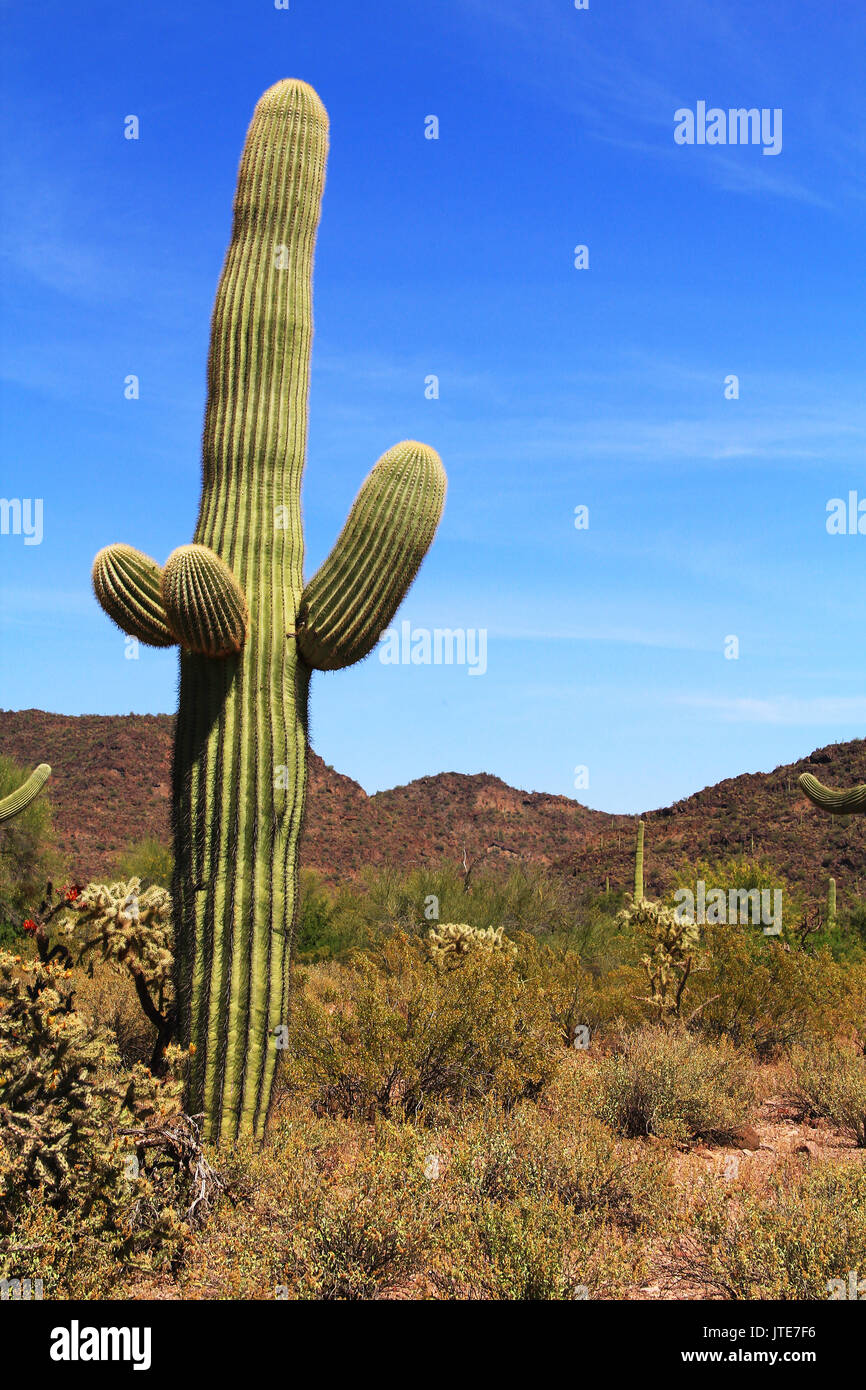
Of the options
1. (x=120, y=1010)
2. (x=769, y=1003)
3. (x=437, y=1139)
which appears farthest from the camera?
(x=769, y=1003)

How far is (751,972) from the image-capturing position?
11.3 metres

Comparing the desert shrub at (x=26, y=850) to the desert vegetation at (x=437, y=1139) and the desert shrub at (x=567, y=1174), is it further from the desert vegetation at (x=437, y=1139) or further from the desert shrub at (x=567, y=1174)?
the desert shrub at (x=567, y=1174)

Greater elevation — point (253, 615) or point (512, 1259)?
point (253, 615)

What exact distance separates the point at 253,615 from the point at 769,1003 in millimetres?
7102

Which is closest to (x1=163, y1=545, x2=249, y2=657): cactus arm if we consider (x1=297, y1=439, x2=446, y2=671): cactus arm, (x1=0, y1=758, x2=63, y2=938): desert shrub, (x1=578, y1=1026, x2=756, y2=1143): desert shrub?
(x1=297, y1=439, x2=446, y2=671): cactus arm

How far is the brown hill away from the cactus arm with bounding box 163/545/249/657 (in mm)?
23916

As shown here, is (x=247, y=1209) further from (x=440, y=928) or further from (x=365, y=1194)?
(x=440, y=928)

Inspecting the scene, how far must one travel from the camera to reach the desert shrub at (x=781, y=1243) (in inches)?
188

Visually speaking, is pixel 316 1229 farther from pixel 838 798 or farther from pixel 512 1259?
pixel 838 798

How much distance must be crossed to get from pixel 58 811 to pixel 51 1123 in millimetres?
32937

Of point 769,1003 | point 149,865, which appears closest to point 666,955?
point 769,1003

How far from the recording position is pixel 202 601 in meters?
6.56

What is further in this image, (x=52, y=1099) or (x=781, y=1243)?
(x=52, y=1099)

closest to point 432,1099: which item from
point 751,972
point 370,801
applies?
point 751,972
